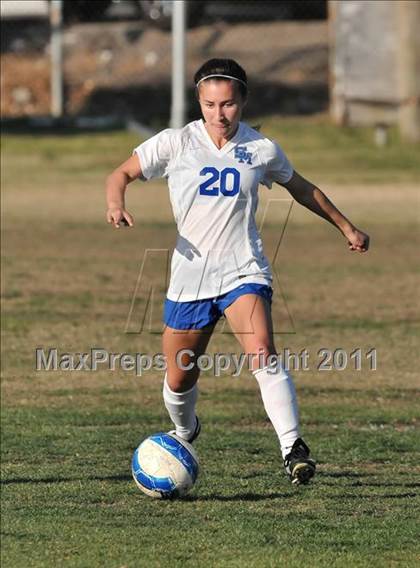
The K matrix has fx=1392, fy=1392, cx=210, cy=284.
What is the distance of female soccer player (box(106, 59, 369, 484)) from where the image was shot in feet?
19.9

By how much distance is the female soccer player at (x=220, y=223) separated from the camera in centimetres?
607

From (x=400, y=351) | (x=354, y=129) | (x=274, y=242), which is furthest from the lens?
(x=354, y=129)

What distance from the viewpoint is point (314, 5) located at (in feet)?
85.7

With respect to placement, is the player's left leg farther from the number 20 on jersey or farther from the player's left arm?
the player's left arm

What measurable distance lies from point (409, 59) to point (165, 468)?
1648cm

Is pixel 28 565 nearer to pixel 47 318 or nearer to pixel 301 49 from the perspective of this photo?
pixel 47 318

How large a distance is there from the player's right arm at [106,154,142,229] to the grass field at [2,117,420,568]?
126 centimetres

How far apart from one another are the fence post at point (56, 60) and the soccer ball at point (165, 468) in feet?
55.8

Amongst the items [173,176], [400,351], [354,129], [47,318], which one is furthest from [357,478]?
[354,129]

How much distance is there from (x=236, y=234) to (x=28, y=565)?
178cm

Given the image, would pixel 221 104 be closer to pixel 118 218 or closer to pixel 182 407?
pixel 118 218

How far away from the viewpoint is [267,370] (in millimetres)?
6078

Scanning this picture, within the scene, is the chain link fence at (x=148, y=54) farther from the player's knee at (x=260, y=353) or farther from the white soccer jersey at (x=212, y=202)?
the player's knee at (x=260, y=353)

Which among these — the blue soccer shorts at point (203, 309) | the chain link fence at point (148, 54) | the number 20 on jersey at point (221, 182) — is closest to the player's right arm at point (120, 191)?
the number 20 on jersey at point (221, 182)
